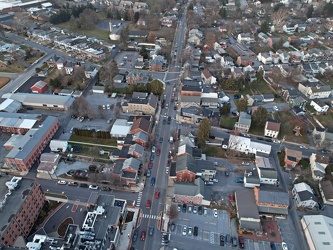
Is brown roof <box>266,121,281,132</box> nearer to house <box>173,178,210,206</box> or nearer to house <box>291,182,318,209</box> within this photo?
house <box>291,182,318,209</box>

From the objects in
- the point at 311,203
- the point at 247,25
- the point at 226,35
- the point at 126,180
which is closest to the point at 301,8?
the point at 247,25

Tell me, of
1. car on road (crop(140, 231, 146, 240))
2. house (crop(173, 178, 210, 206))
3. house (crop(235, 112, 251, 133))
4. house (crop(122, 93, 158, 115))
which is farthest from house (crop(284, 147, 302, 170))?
house (crop(122, 93, 158, 115))

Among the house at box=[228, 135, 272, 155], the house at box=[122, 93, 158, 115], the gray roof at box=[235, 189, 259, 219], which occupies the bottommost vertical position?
the gray roof at box=[235, 189, 259, 219]

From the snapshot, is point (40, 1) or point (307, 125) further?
point (40, 1)

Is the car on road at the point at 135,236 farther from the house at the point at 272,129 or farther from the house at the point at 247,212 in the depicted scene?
the house at the point at 272,129

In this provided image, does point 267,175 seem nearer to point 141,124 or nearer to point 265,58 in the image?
point 141,124

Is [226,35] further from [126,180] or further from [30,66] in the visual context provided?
[126,180]

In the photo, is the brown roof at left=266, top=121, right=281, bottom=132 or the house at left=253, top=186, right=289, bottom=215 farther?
the brown roof at left=266, top=121, right=281, bottom=132
